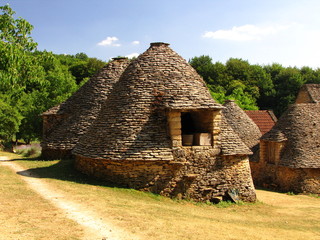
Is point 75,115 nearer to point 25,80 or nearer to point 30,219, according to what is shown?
point 25,80

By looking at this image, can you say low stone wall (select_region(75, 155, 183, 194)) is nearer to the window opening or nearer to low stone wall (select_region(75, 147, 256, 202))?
low stone wall (select_region(75, 147, 256, 202))

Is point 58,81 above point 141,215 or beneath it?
above

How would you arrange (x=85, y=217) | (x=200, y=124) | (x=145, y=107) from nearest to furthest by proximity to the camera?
(x=85, y=217) → (x=145, y=107) → (x=200, y=124)

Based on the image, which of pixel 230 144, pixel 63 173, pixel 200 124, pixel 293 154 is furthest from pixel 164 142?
pixel 293 154

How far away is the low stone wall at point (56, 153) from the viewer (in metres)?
16.2

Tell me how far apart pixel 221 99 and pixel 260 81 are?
1398cm

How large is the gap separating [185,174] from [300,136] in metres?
10.4

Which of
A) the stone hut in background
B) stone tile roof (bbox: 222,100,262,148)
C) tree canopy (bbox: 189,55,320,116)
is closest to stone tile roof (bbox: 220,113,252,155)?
the stone hut in background

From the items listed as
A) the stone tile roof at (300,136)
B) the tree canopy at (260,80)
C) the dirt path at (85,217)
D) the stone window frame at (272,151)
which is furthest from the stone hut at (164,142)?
the tree canopy at (260,80)

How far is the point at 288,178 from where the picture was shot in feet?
Answer: 60.0

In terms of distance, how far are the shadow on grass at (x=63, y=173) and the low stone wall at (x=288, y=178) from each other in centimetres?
1176

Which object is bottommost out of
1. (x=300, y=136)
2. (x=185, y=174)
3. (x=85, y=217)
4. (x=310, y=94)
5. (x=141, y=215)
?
(x=141, y=215)

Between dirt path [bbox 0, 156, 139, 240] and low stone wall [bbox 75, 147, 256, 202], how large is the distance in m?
2.40

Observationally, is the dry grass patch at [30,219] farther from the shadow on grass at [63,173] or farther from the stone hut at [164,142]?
the stone hut at [164,142]
